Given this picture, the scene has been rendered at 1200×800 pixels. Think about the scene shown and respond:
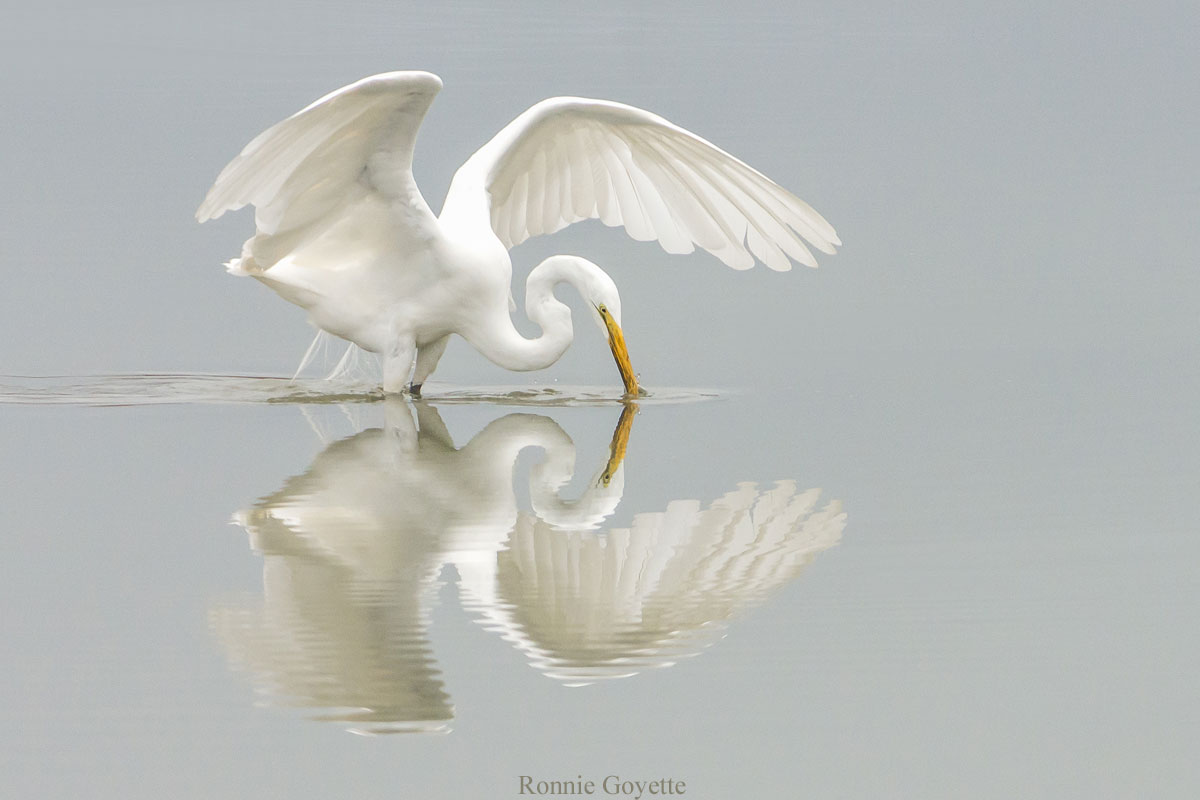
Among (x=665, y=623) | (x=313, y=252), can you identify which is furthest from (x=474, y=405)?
(x=665, y=623)

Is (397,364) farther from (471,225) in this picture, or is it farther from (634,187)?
(634,187)

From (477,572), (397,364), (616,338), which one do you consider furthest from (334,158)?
(477,572)

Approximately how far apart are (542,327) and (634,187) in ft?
3.92

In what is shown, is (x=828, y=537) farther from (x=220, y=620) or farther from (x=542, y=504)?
(x=220, y=620)

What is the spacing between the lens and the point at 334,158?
25.8 feet

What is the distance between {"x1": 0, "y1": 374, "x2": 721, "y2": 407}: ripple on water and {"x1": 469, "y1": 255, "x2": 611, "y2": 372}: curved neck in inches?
7.7

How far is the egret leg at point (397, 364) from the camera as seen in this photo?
8.75m

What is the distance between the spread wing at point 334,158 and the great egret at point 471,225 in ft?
0.03

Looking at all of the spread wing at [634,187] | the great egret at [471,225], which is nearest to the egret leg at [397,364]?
the great egret at [471,225]

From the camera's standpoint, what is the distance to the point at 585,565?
4809 millimetres

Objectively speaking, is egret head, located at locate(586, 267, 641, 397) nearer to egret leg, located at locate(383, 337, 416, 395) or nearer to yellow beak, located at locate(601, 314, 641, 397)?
yellow beak, located at locate(601, 314, 641, 397)

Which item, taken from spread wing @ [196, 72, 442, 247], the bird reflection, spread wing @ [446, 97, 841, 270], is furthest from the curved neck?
the bird reflection

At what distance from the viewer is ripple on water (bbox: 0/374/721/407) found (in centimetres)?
850

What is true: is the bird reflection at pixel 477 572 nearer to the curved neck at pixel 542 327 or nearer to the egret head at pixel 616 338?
the egret head at pixel 616 338
